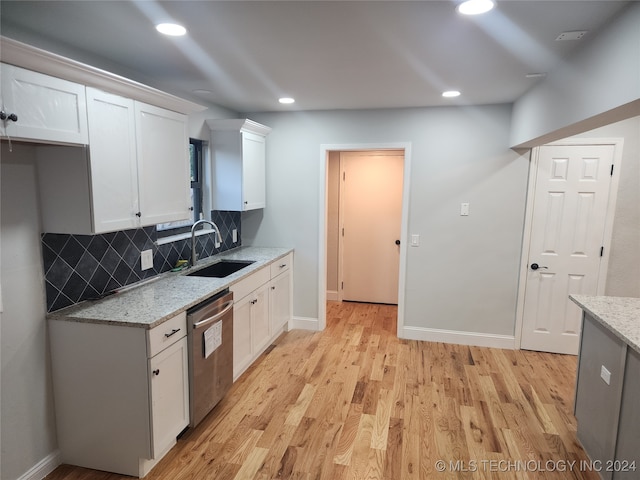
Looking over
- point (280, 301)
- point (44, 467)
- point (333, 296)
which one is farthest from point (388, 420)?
point (333, 296)

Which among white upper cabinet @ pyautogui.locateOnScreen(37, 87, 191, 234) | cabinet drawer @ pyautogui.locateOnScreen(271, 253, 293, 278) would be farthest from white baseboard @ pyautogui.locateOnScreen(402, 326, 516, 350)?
white upper cabinet @ pyautogui.locateOnScreen(37, 87, 191, 234)

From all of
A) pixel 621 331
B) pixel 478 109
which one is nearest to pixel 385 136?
pixel 478 109

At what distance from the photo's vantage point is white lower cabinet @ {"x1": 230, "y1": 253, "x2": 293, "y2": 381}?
314cm

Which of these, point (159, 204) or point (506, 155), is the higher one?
point (506, 155)

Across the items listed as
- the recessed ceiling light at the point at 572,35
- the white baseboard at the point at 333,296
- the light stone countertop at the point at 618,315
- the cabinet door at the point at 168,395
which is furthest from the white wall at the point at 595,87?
the white baseboard at the point at 333,296

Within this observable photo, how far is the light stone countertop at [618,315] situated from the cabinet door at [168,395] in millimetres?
2351

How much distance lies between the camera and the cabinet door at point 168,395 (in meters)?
2.13

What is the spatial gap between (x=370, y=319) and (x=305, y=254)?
4.12ft

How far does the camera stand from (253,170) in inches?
157

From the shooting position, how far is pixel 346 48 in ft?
7.20

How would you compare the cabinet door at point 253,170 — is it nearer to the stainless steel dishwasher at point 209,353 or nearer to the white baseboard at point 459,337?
A: the stainless steel dishwasher at point 209,353

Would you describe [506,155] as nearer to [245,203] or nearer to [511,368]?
[511,368]

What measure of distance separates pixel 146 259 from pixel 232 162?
1303mm

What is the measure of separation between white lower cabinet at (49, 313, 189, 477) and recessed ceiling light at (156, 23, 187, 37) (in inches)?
60.1
